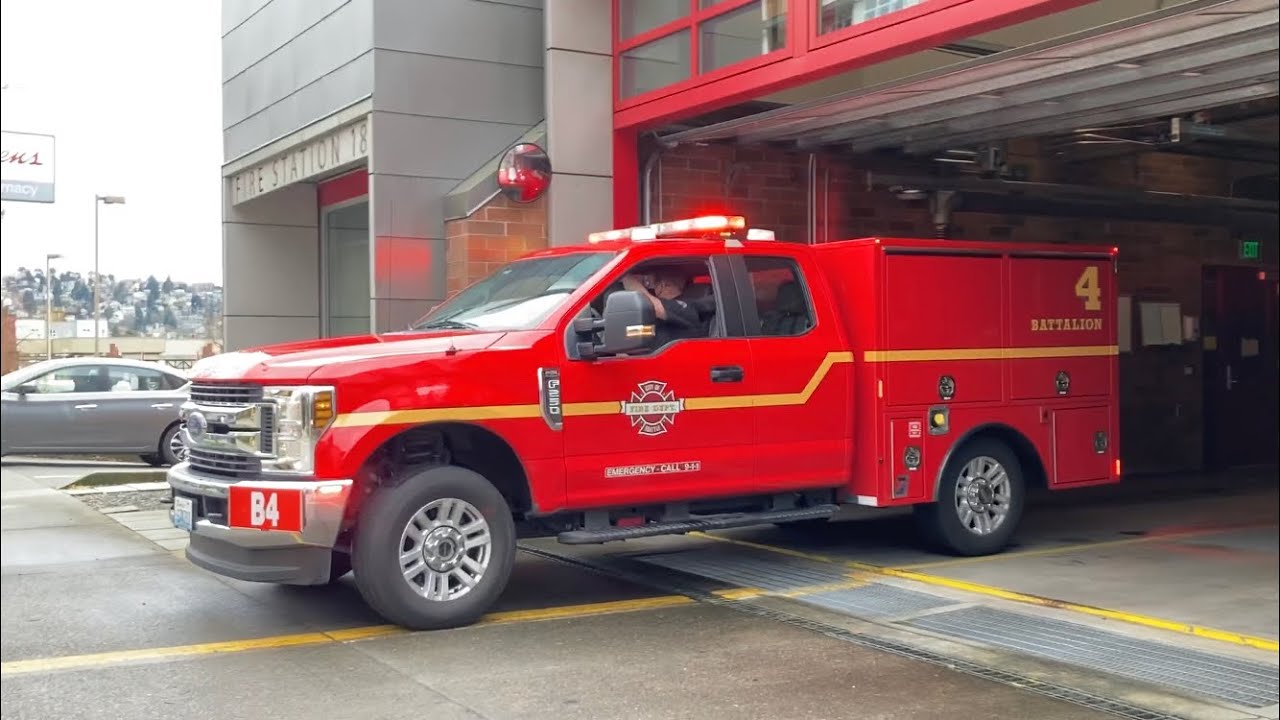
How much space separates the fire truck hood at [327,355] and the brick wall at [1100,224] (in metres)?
5.36

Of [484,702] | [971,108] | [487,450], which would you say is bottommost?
[484,702]

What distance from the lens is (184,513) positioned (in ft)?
22.9

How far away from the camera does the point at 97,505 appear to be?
10.8 m

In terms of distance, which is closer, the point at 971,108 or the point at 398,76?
the point at 971,108

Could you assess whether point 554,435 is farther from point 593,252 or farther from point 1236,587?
point 1236,587

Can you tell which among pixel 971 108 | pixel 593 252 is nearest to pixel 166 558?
pixel 593 252

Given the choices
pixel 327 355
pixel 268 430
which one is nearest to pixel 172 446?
pixel 268 430

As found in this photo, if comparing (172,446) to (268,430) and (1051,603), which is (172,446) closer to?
(268,430)

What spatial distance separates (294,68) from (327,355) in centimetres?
707

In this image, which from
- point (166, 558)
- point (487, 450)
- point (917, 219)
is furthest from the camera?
point (917, 219)

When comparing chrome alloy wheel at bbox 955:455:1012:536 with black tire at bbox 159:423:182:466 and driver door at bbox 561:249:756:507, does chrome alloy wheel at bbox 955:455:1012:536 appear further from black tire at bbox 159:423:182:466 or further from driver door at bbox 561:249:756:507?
black tire at bbox 159:423:182:466

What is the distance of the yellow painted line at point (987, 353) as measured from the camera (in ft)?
27.9

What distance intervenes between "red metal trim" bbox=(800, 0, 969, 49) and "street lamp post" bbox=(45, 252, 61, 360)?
6546mm

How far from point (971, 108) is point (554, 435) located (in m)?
4.71
